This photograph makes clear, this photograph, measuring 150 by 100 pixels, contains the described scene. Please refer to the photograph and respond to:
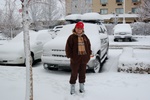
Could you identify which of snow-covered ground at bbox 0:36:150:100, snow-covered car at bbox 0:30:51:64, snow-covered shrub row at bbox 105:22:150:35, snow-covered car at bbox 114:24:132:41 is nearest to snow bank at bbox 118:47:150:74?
snow-covered ground at bbox 0:36:150:100

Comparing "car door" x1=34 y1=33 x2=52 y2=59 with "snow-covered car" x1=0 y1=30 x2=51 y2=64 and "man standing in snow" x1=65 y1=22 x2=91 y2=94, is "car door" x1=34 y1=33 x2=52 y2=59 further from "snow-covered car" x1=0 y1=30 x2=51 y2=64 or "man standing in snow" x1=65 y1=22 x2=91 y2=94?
"man standing in snow" x1=65 y1=22 x2=91 y2=94

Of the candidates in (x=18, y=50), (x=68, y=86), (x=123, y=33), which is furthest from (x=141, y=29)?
(x=68, y=86)

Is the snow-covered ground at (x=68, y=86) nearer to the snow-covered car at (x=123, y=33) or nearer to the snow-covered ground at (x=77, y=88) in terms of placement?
the snow-covered ground at (x=77, y=88)

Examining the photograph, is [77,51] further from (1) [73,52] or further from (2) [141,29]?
(2) [141,29]

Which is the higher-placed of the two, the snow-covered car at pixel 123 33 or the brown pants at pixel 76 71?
the snow-covered car at pixel 123 33

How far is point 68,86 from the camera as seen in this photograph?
594 centimetres

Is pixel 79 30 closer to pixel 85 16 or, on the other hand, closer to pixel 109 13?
pixel 85 16

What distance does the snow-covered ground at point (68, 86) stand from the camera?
17.0 ft

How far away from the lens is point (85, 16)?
1010cm

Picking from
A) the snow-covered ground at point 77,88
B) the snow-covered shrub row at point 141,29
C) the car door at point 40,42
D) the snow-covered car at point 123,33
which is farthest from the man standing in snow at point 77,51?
the snow-covered shrub row at point 141,29

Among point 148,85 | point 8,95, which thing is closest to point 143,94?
point 148,85

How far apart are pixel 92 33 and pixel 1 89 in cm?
410

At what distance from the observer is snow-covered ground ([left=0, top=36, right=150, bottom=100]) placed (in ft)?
17.0

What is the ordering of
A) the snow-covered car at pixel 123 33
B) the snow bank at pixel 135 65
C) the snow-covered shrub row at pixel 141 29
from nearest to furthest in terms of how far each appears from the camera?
the snow bank at pixel 135 65 → the snow-covered car at pixel 123 33 → the snow-covered shrub row at pixel 141 29
